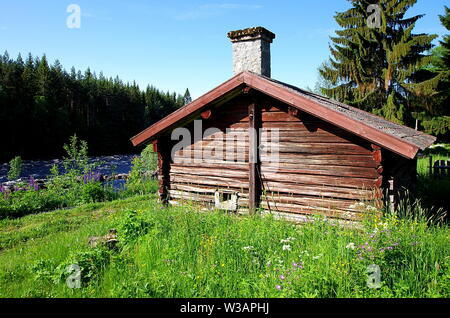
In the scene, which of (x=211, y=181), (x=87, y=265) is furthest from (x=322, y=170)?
(x=87, y=265)

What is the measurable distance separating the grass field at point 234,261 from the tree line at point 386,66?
18424 millimetres

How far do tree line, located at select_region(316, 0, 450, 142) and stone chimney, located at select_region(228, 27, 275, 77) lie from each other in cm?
1543

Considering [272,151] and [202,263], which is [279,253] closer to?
[202,263]

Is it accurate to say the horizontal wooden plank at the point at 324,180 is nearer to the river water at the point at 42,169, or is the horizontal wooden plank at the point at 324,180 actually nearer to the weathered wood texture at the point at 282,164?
the weathered wood texture at the point at 282,164

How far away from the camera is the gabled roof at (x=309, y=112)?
214 inches

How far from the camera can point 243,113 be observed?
7.69m

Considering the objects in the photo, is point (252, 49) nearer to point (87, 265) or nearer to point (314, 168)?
point (314, 168)

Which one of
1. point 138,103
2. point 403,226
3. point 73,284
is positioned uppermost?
point 138,103

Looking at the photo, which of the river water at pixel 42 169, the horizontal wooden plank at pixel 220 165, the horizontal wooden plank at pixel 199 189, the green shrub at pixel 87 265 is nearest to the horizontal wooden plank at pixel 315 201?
the horizontal wooden plank at pixel 199 189

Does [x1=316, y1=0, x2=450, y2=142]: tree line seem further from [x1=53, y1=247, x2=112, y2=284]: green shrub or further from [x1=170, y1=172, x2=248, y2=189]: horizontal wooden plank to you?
[x1=53, y1=247, x2=112, y2=284]: green shrub

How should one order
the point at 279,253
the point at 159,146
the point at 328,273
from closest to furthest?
the point at 328,273
the point at 279,253
the point at 159,146

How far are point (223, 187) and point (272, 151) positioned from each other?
5.25 ft

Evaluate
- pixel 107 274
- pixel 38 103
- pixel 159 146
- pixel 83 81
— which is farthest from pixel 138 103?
pixel 107 274

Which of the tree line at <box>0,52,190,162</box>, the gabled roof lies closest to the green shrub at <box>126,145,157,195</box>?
the gabled roof
